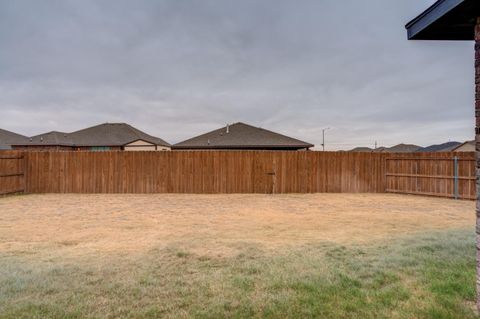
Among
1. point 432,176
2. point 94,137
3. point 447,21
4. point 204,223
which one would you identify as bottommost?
point 204,223

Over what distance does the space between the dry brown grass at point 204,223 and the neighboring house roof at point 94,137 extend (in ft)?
48.4

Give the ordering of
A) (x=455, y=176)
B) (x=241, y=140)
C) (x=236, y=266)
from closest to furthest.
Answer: (x=236, y=266) → (x=455, y=176) → (x=241, y=140)

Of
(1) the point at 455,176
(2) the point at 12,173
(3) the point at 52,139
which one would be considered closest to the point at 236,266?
(1) the point at 455,176

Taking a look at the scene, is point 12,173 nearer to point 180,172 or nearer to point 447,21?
point 180,172

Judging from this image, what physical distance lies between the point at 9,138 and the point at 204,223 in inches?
1157

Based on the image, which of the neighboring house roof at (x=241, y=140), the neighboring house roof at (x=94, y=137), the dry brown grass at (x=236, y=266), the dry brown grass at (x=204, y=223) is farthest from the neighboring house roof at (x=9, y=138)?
the dry brown grass at (x=236, y=266)

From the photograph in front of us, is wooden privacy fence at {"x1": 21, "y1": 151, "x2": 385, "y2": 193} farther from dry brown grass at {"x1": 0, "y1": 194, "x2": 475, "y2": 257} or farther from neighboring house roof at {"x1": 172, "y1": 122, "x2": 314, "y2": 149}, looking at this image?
neighboring house roof at {"x1": 172, "y1": 122, "x2": 314, "y2": 149}

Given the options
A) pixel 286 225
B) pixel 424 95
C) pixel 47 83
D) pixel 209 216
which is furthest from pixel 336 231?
pixel 47 83

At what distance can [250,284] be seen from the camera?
139 inches

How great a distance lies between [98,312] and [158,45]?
43.9 ft

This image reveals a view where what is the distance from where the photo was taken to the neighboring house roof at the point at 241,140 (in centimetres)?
1989

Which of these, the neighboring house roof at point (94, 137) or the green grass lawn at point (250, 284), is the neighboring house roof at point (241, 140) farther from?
the green grass lawn at point (250, 284)

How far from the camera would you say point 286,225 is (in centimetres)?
723

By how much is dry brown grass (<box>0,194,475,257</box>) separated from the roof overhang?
3457 mm
